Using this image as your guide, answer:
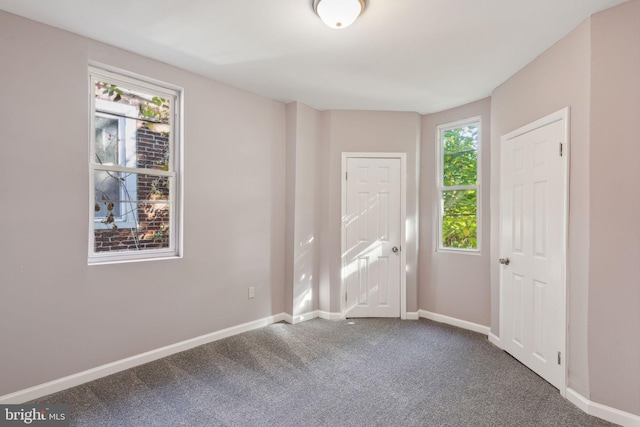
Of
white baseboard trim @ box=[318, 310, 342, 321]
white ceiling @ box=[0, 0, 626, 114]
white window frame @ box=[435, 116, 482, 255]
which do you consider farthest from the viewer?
white baseboard trim @ box=[318, 310, 342, 321]

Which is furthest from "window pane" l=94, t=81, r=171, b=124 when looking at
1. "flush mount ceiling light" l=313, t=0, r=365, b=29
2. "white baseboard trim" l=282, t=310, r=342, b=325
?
"white baseboard trim" l=282, t=310, r=342, b=325

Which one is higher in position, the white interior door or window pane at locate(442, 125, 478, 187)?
window pane at locate(442, 125, 478, 187)

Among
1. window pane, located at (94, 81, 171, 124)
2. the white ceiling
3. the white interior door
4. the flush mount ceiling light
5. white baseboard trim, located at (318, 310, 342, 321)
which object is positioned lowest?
white baseboard trim, located at (318, 310, 342, 321)

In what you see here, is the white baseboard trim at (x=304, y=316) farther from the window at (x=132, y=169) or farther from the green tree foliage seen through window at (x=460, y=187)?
the green tree foliage seen through window at (x=460, y=187)

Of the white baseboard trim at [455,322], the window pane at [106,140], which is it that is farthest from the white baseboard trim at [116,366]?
the white baseboard trim at [455,322]

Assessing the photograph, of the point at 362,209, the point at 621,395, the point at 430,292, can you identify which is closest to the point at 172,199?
the point at 362,209

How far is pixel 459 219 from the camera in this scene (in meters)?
3.95

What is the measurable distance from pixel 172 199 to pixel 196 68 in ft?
3.98

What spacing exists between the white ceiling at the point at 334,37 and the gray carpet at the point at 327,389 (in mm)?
2573

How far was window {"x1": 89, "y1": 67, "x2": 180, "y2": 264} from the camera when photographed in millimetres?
2656

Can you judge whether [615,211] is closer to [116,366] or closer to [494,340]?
[494,340]

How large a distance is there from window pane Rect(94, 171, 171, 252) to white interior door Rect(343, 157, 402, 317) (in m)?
2.06

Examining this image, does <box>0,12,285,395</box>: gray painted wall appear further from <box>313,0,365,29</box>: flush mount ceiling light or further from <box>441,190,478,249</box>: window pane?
<box>441,190,478,249</box>: window pane

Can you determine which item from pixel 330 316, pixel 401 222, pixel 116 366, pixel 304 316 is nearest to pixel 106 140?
pixel 116 366
